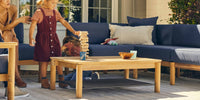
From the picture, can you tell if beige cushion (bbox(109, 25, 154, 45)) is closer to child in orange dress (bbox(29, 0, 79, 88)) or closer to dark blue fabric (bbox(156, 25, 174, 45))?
dark blue fabric (bbox(156, 25, 174, 45))

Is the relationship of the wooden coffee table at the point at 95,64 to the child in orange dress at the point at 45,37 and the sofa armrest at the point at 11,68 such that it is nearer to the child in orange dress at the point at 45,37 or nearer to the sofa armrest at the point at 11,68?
the child in orange dress at the point at 45,37

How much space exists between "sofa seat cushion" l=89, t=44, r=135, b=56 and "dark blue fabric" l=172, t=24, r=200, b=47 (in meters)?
0.71

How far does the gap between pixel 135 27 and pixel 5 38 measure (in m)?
2.38

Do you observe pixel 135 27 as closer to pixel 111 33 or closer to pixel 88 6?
pixel 111 33

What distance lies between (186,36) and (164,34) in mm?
487

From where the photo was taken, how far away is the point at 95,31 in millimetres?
5910

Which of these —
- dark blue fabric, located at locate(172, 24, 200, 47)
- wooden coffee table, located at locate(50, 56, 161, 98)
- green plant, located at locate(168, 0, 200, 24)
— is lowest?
wooden coffee table, located at locate(50, 56, 161, 98)

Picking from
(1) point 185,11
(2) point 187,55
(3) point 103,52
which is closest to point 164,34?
(1) point 185,11

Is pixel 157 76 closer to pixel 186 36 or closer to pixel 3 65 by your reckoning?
pixel 186 36

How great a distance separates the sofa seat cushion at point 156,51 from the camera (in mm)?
4930

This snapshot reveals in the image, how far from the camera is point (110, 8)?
24.1 ft

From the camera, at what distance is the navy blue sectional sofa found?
4.67 meters

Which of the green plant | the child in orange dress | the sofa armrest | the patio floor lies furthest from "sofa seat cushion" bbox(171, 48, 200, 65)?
the sofa armrest

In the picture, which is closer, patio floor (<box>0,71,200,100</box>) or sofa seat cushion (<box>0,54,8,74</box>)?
sofa seat cushion (<box>0,54,8,74</box>)
